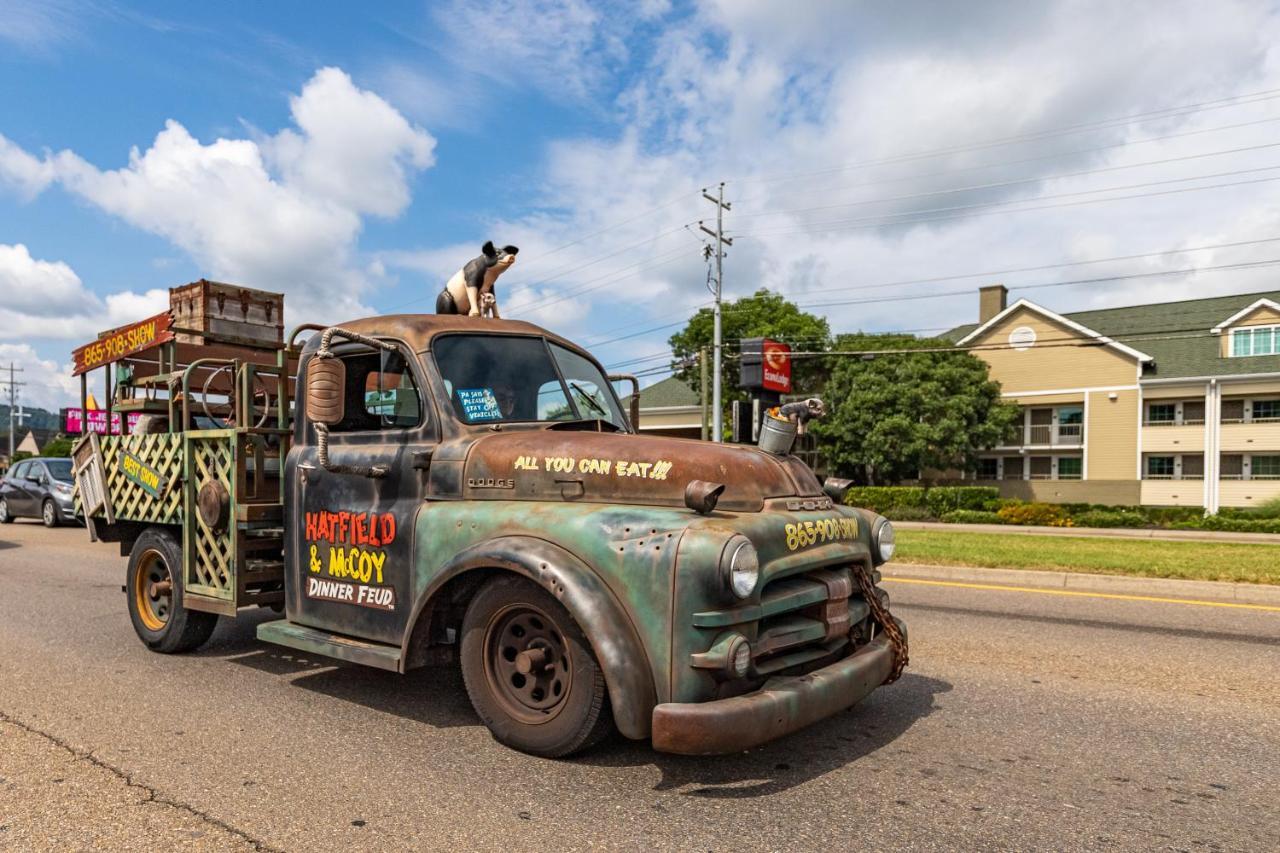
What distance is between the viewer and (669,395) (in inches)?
2030

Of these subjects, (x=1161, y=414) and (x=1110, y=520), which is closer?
(x=1110, y=520)

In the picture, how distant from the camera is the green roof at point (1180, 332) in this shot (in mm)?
37531

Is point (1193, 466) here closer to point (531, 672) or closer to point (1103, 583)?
point (1103, 583)

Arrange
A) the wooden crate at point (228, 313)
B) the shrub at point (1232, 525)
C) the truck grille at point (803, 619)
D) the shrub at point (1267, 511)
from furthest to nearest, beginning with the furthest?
the shrub at point (1267, 511) → the shrub at point (1232, 525) → the wooden crate at point (228, 313) → the truck grille at point (803, 619)

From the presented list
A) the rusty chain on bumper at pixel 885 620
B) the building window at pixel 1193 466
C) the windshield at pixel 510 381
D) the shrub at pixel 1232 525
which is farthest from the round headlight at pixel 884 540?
the building window at pixel 1193 466

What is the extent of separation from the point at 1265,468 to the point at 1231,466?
3.84 ft

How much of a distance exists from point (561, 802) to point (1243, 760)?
3.17 metres

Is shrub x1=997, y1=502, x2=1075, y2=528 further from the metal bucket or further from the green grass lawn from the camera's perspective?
the metal bucket

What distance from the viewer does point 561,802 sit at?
3.60 metres

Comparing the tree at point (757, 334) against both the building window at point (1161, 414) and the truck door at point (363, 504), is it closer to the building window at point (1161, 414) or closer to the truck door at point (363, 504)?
the building window at point (1161, 414)

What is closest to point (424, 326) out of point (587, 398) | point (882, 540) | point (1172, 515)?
point (587, 398)

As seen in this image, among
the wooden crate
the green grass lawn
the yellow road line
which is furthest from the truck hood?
the green grass lawn

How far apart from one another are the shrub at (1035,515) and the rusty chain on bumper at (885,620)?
28.5 meters

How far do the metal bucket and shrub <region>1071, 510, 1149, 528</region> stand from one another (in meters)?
28.8
